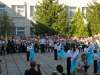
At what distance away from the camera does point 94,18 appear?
63.8 meters

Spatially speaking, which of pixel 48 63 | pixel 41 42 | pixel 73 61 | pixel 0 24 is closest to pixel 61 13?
pixel 0 24

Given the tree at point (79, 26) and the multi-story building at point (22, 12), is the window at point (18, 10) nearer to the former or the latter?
the multi-story building at point (22, 12)

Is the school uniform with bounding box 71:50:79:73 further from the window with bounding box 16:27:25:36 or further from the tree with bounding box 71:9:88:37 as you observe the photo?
the window with bounding box 16:27:25:36

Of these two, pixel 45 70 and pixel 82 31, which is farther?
pixel 82 31

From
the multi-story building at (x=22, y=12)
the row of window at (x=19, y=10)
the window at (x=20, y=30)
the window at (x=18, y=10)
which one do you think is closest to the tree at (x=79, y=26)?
the multi-story building at (x=22, y=12)

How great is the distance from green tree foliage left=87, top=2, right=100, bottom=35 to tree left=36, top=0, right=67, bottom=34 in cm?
354

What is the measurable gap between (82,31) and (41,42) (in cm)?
1988

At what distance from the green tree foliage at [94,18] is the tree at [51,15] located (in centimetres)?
354

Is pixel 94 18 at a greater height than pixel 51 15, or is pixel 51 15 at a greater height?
pixel 51 15

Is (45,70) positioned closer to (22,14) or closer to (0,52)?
(0,52)

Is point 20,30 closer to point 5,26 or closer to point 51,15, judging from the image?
point 51,15

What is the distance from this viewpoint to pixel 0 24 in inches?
2041

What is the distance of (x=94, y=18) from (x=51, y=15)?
5.77m

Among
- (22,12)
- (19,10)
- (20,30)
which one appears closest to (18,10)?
(19,10)
